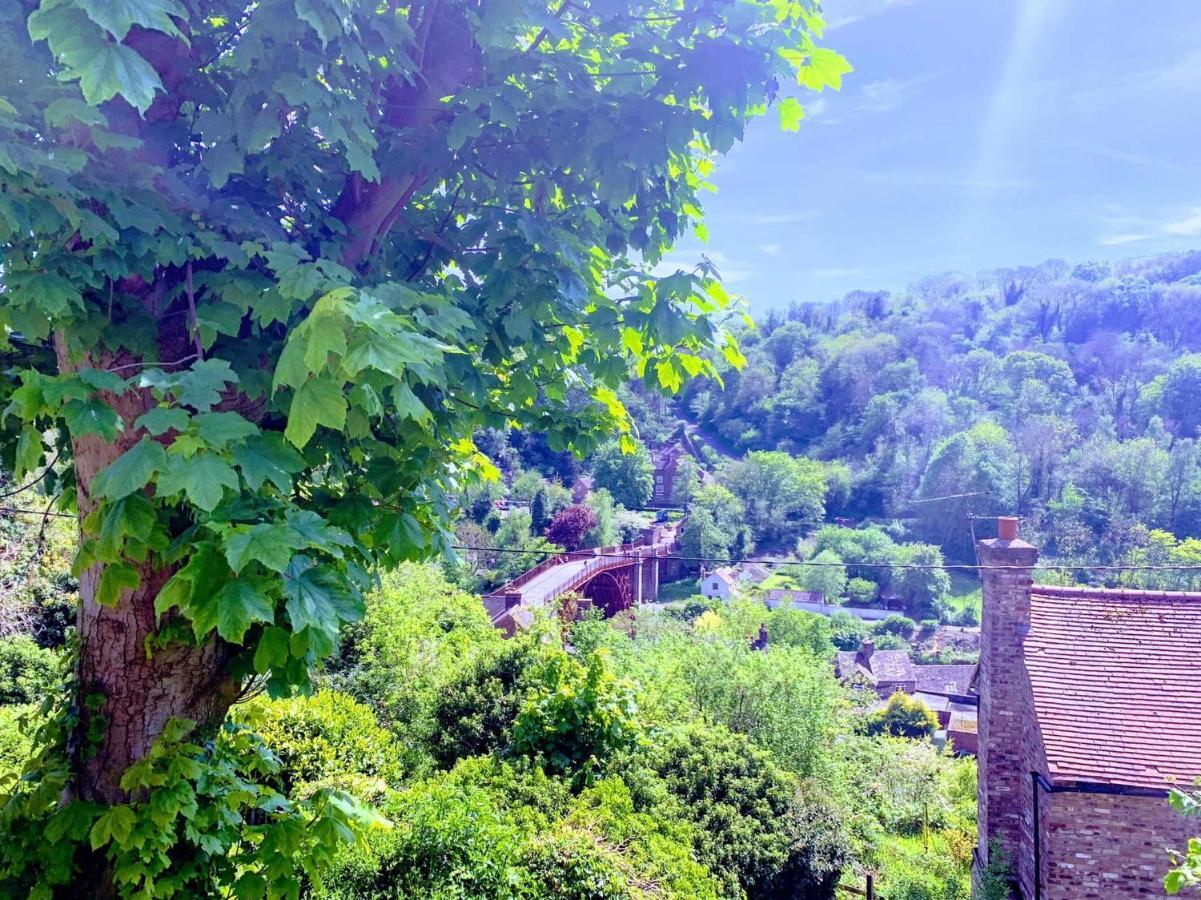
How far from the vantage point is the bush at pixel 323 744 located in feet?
19.6

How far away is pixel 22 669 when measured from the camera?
9.99 meters

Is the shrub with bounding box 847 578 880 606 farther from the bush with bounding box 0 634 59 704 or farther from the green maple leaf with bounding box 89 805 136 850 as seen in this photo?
the green maple leaf with bounding box 89 805 136 850

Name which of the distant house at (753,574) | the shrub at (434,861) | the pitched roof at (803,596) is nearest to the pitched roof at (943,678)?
the pitched roof at (803,596)

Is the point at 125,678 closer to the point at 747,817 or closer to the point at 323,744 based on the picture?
the point at 323,744

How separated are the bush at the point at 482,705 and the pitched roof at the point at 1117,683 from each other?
5.93 m

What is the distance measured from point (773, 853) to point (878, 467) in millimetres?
75629

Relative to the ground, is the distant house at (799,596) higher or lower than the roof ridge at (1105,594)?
lower

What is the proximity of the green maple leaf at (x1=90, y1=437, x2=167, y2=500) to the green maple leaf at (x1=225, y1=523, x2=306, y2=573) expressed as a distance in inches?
10.3

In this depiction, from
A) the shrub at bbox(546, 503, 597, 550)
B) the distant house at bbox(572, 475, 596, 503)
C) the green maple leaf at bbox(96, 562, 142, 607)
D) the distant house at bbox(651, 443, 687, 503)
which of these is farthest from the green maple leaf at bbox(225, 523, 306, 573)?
the distant house at bbox(651, 443, 687, 503)

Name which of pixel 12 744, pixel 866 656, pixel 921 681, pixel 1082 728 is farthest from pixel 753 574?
pixel 12 744

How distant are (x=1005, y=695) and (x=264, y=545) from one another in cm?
1021

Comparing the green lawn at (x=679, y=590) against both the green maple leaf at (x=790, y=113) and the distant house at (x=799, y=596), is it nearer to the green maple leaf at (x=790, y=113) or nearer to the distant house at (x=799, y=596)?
the distant house at (x=799, y=596)

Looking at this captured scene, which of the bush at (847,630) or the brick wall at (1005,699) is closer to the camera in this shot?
the brick wall at (1005,699)

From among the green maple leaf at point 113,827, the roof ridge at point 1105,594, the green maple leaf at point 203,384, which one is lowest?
the roof ridge at point 1105,594
